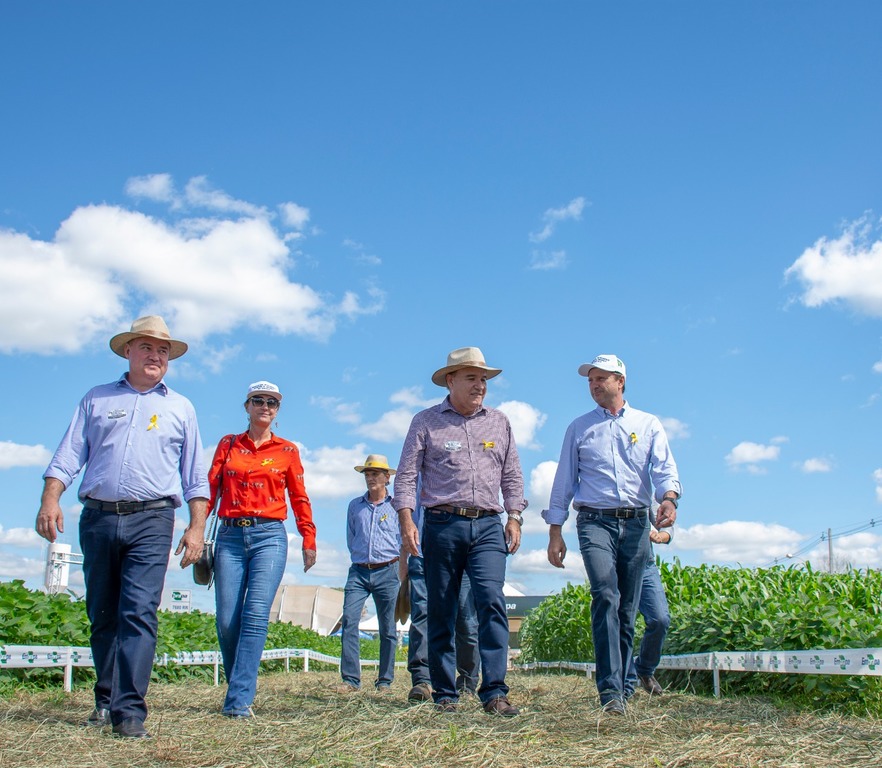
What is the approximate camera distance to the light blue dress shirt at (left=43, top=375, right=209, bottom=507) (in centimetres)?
528

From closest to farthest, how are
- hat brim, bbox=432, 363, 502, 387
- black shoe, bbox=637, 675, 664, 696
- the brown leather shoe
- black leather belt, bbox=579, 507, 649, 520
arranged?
the brown leather shoe
hat brim, bbox=432, 363, 502, 387
black leather belt, bbox=579, 507, 649, 520
black shoe, bbox=637, 675, 664, 696

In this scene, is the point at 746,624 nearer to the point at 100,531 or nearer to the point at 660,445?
the point at 660,445

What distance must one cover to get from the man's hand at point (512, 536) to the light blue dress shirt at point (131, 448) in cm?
Answer: 189

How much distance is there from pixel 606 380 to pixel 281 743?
10.8ft

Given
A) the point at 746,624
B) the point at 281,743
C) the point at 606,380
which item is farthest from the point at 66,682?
the point at 746,624

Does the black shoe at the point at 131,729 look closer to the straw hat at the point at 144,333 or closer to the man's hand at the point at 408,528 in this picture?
the man's hand at the point at 408,528

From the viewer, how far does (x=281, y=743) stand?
426 cm

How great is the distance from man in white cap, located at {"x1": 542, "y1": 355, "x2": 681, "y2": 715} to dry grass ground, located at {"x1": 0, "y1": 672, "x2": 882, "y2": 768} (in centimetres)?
58

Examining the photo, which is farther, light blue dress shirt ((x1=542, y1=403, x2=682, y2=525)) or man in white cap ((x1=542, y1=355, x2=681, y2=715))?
light blue dress shirt ((x1=542, y1=403, x2=682, y2=525))

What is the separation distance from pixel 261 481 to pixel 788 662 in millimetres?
3728

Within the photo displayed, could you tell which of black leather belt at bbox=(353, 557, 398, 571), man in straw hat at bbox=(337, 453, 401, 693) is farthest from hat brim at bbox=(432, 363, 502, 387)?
black leather belt at bbox=(353, 557, 398, 571)

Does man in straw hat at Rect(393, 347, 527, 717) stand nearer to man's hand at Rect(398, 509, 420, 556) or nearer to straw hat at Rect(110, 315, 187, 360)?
man's hand at Rect(398, 509, 420, 556)

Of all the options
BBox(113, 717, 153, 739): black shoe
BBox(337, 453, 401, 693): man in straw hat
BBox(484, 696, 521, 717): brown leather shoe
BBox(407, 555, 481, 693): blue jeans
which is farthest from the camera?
BBox(337, 453, 401, 693): man in straw hat

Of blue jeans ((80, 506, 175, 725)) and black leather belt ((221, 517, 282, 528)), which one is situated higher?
black leather belt ((221, 517, 282, 528))
